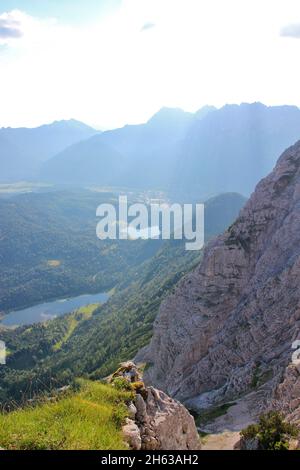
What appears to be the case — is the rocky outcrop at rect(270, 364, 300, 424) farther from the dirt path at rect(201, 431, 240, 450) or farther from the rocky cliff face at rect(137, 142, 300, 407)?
the rocky cliff face at rect(137, 142, 300, 407)

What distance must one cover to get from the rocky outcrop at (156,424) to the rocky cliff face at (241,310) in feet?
84.6

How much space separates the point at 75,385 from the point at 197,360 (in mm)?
47483

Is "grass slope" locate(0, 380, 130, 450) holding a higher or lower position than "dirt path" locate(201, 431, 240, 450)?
higher

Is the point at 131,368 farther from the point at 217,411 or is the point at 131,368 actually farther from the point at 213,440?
the point at 217,411

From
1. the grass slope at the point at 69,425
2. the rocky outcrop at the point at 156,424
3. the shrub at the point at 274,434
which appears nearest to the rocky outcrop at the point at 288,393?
the shrub at the point at 274,434

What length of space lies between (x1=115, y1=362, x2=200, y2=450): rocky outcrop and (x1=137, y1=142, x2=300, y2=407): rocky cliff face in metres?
25.8

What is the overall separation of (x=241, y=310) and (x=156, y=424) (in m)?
47.6

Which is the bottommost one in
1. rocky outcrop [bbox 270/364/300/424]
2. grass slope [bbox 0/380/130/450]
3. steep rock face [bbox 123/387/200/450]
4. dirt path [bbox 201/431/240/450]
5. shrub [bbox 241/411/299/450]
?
dirt path [bbox 201/431/240/450]

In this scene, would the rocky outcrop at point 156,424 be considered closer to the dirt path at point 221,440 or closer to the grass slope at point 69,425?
the grass slope at point 69,425

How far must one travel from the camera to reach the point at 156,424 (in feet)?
68.7

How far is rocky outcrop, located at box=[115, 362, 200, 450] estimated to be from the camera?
19062 millimetres

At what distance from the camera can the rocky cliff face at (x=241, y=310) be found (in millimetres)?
56938

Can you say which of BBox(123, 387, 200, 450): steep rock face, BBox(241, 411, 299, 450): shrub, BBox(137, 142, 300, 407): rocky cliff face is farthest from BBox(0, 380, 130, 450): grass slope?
BBox(137, 142, 300, 407): rocky cliff face
